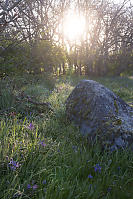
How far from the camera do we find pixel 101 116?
295 cm

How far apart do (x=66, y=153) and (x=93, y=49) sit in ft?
45.0

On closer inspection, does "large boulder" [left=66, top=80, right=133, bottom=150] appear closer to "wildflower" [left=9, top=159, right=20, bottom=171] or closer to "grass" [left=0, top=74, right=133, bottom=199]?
"grass" [left=0, top=74, right=133, bottom=199]

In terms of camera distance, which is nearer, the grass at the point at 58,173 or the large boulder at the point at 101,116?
the grass at the point at 58,173

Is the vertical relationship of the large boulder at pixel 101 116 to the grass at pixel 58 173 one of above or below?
above

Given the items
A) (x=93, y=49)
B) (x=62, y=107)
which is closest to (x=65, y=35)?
(x=93, y=49)

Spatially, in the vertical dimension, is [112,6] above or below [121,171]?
above

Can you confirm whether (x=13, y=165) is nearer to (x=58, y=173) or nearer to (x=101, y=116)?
(x=58, y=173)

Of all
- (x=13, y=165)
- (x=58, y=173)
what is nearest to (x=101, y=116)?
(x=58, y=173)

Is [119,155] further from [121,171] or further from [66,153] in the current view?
[66,153]

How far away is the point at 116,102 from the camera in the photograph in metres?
3.36

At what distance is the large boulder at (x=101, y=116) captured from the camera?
269cm

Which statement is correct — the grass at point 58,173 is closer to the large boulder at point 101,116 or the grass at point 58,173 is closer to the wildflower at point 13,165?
the wildflower at point 13,165

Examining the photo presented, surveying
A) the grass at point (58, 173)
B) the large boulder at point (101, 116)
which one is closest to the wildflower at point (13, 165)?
the grass at point (58, 173)

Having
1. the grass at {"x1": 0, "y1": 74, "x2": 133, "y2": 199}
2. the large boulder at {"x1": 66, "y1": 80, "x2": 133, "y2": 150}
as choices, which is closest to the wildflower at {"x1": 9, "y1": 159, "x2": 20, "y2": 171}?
the grass at {"x1": 0, "y1": 74, "x2": 133, "y2": 199}
